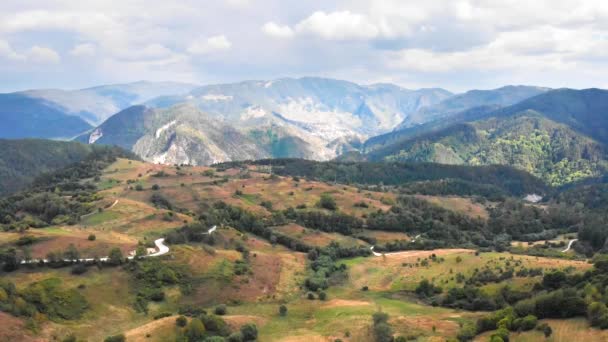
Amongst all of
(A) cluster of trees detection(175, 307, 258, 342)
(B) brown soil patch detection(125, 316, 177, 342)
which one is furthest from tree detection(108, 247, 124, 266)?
(A) cluster of trees detection(175, 307, 258, 342)

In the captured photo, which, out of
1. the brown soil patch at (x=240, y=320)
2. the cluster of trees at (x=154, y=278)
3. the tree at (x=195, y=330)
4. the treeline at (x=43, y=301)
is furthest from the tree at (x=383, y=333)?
the treeline at (x=43, y=301)

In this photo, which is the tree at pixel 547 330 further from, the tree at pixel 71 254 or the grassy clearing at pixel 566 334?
the tree at pixel 71 254

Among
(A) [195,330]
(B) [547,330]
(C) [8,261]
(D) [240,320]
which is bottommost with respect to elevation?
(D) [240,320]

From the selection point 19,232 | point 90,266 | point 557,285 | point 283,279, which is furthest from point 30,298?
point 557,285

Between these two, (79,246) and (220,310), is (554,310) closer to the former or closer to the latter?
(220,310)

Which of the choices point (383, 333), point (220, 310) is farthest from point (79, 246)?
point (383, 333)
